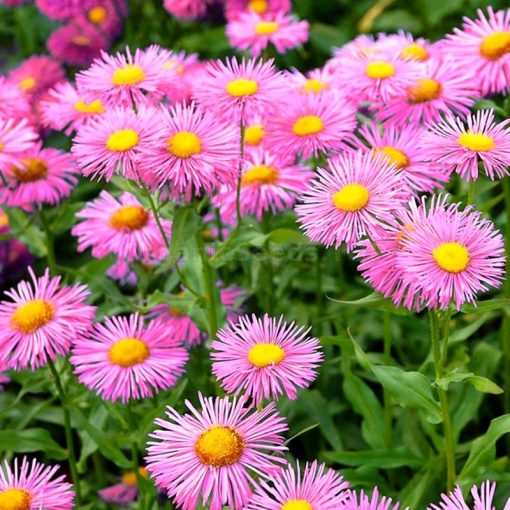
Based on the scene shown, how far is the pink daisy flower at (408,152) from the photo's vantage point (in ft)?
4.84

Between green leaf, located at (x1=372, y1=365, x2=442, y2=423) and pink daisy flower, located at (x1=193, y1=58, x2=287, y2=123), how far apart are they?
477 mm

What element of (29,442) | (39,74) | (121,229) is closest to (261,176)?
(121,229)

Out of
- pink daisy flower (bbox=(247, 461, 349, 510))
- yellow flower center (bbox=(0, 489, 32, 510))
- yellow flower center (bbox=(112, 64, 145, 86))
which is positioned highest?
yellow flower center (bbox=(112, 64, 145, 86))

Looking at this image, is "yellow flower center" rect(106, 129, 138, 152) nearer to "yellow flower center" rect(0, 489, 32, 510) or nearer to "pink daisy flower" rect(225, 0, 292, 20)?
"yellow flower center" rect(0, 489, 32, 510)

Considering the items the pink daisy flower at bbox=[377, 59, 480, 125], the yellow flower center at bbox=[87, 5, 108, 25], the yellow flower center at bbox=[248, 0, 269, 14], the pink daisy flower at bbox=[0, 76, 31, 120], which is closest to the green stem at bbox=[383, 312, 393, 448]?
the pink daisy flower at bbox=[377, 59, 480, 125]

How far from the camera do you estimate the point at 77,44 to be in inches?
Result: 104

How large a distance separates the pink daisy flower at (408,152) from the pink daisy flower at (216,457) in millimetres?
495

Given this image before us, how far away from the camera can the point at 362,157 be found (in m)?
1.35

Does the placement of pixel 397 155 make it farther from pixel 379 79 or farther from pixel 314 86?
pixel 314 86

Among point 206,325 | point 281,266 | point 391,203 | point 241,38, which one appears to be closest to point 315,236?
point 391,203

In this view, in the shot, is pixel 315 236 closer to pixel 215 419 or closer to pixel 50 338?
pixel 215 419

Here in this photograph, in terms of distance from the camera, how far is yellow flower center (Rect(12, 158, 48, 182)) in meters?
1.78

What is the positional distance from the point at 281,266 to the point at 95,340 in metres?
0.57

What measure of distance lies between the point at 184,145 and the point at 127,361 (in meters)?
0.36
